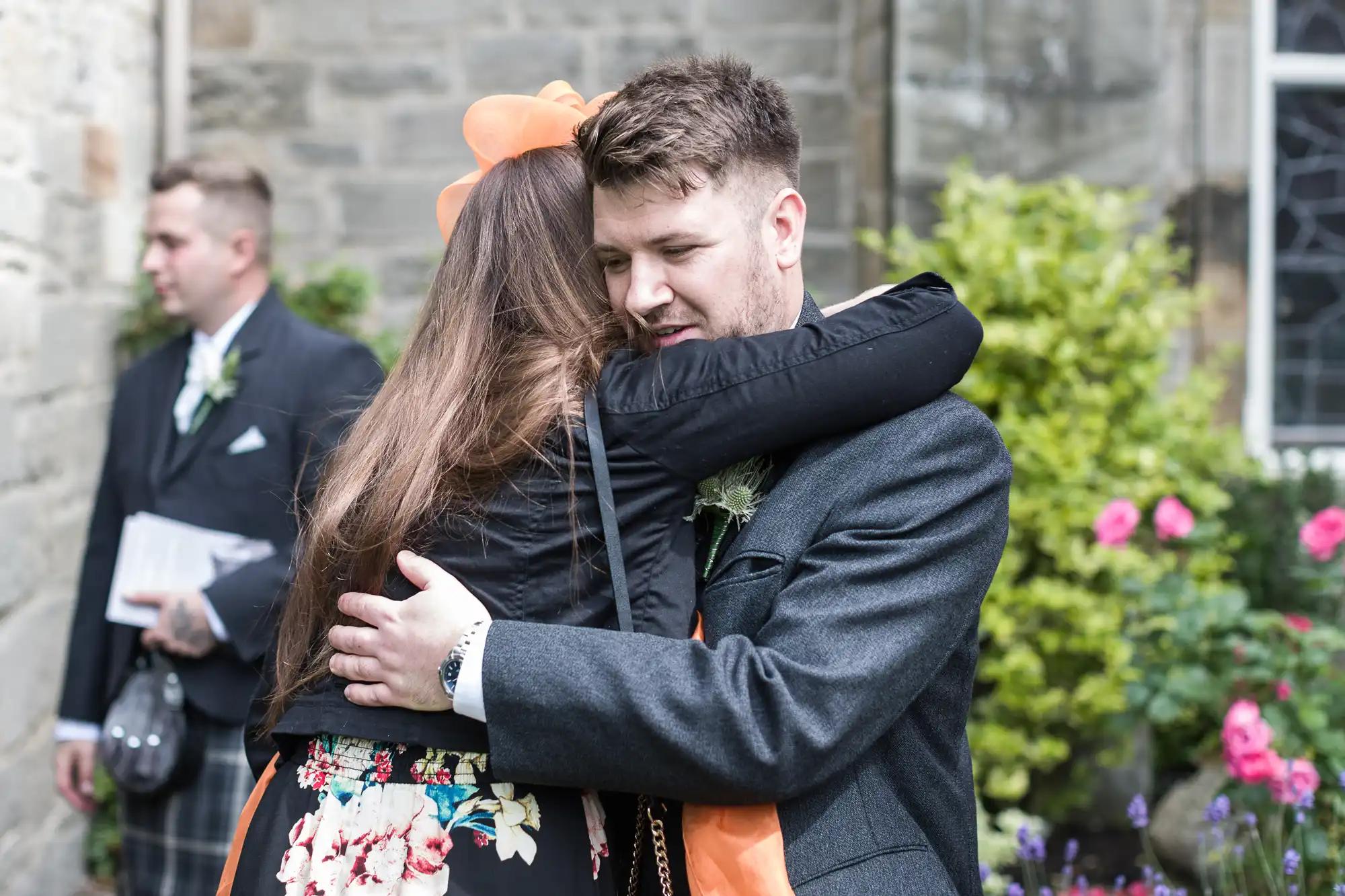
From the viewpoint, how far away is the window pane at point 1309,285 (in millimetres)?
5266

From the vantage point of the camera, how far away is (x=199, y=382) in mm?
3348

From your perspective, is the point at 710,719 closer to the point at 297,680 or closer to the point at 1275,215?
the point at 297,680

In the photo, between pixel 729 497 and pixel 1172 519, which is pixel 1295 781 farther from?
pixel 729 497

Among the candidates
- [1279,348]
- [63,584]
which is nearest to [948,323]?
[63,584]

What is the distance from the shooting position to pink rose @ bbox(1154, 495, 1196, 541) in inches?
142

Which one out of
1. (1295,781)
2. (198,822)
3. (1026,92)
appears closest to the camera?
(1295,781)

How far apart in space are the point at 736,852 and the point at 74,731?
2405mm

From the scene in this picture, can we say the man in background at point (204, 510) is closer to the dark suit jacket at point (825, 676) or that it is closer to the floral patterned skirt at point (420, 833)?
the floral patterned skirt at point (420, 833)

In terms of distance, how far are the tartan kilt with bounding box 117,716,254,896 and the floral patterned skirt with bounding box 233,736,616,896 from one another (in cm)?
161

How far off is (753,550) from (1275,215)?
181 inches

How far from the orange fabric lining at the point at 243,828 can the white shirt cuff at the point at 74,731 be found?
169cm

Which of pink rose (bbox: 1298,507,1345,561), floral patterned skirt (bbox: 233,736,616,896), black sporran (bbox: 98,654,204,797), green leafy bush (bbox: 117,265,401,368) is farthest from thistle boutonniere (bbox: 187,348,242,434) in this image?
pink rose (bbox: 1298,507,1345,561)

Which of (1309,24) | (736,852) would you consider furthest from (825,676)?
(1309,24)

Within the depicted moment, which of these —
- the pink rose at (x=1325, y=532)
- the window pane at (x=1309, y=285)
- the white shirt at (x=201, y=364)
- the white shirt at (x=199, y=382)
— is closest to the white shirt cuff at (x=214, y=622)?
the white shirt at (x=199, y=382)
